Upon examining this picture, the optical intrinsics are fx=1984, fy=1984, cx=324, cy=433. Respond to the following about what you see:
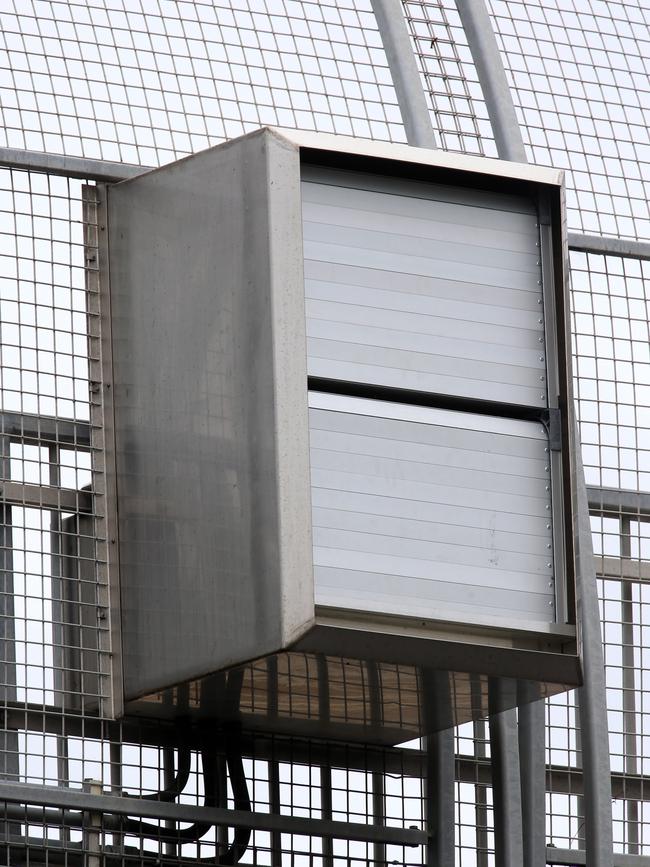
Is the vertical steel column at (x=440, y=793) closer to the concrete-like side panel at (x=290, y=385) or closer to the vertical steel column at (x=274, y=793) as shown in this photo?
the vertical steel column at (x=274, y=793)

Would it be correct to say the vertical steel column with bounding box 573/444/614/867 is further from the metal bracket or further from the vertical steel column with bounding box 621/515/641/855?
the metal bracket

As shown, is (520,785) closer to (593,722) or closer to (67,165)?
(593,722)

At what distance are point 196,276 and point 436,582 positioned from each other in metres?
1.61

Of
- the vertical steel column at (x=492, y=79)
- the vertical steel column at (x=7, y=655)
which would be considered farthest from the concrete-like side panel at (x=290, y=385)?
the vertical steel column at (x=492, y=79)

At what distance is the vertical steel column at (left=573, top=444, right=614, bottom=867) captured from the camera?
9.18m

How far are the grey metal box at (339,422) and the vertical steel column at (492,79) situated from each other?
154 centimetres

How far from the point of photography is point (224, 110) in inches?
376

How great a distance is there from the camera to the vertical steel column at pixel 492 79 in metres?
10.2

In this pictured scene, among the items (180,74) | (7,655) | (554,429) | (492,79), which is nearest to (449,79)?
(492,79)

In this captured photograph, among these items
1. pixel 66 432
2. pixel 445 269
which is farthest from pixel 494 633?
pixel 66 432

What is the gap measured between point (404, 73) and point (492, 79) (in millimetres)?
568

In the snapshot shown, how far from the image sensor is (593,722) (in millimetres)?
9328

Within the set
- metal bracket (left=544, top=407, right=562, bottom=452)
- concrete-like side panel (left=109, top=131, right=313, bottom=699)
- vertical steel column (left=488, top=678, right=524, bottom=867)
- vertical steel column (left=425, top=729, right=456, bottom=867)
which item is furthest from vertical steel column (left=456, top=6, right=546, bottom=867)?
concrete-like side panel (left=109, top=131, right=313, bottom=699)

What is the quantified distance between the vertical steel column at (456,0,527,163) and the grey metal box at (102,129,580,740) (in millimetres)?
1537
